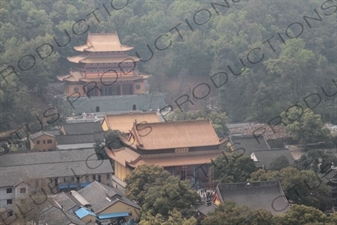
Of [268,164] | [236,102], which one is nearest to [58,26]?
[236,102]

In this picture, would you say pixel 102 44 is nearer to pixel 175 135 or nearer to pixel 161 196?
pixel 175 135

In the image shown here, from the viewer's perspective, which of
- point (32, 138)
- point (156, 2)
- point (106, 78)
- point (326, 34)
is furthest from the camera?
point (156, 2)

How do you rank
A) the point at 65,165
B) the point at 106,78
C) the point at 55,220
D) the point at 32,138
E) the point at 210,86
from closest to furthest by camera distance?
1. the point at 55,220
2. the point at 65,165
3. the point at 32,138
4. the point at 106,78
5. the point at 210,86

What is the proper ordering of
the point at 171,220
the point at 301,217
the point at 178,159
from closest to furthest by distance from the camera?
the point at 301,217
the point at 171,220
the point at 178,159

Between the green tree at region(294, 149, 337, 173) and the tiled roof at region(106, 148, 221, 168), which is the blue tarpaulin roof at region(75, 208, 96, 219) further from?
the green tree at region(294, 149, 337, 173)

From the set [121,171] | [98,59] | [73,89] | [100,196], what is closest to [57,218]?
[100,196]

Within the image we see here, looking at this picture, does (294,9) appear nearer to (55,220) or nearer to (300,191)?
(300,191)

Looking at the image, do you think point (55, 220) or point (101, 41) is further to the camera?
point (101, 41)
